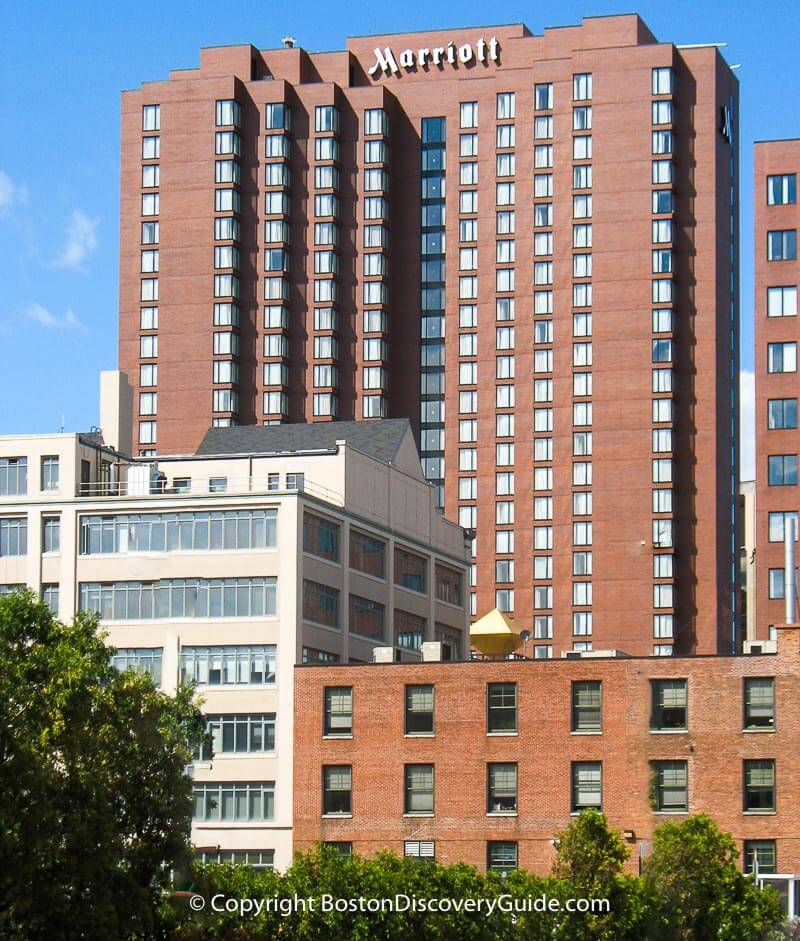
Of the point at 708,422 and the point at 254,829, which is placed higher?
the point at 708,422

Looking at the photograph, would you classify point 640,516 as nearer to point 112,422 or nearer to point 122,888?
point 112,422

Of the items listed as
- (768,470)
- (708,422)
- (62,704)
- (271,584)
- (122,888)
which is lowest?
(122,888)

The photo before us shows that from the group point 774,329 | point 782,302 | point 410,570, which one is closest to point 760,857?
point 410,570

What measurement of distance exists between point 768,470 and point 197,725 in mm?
53788

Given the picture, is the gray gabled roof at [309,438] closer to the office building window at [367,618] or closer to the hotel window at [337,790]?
the office building window at [367,618]

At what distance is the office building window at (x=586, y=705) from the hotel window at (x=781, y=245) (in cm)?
5296

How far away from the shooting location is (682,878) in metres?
87.7

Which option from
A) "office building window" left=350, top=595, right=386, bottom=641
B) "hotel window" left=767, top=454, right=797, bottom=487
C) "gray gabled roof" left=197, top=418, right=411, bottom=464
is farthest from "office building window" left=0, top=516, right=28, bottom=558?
"hotel window" left=767, top=454, right=797, bottom=487

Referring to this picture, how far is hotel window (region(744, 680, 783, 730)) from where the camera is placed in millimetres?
99500

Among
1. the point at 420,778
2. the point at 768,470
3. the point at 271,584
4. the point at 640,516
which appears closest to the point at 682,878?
the point at 420,778

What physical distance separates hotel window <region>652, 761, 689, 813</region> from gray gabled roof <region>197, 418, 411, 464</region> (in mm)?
39787

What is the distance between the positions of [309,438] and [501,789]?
38289 millimetres

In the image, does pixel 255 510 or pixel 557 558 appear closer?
pixel 255 510

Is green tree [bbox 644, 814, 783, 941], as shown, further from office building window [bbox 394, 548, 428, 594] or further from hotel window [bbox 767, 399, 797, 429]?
hotel window [bbox 767, 399, 797, 429]
